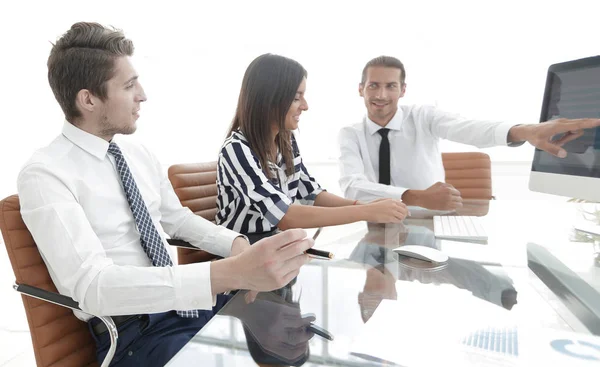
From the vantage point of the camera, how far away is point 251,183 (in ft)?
5.20

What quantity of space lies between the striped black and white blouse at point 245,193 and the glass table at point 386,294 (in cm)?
27

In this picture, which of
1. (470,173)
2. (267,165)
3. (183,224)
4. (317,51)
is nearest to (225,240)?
(183,224)

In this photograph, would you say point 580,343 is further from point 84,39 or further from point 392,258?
point 84,39

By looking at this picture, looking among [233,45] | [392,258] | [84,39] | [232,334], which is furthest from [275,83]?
[233,45]

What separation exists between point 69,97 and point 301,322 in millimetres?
891

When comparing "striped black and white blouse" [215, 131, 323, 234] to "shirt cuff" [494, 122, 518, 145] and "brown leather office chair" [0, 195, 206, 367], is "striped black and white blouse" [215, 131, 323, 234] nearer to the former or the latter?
"brown leather office chair" [0, 195, 206, 367]

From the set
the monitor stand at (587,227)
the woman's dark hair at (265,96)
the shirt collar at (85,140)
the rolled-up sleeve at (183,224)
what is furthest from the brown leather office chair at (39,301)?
the monitor stand at (587,227)

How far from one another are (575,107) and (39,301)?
5.45ft

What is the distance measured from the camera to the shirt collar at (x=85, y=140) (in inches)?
44.5

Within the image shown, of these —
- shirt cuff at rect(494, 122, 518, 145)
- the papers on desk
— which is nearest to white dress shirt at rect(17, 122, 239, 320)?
the papers on desk

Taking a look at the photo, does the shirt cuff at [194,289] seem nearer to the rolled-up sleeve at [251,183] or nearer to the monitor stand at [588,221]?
the rolled-up sleeve at [251,183]

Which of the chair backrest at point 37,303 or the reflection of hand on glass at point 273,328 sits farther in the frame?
the chair backrest at point 37,303

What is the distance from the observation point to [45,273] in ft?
3.40

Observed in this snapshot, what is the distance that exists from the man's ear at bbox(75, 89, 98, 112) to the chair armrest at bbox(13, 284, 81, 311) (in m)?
0.49
